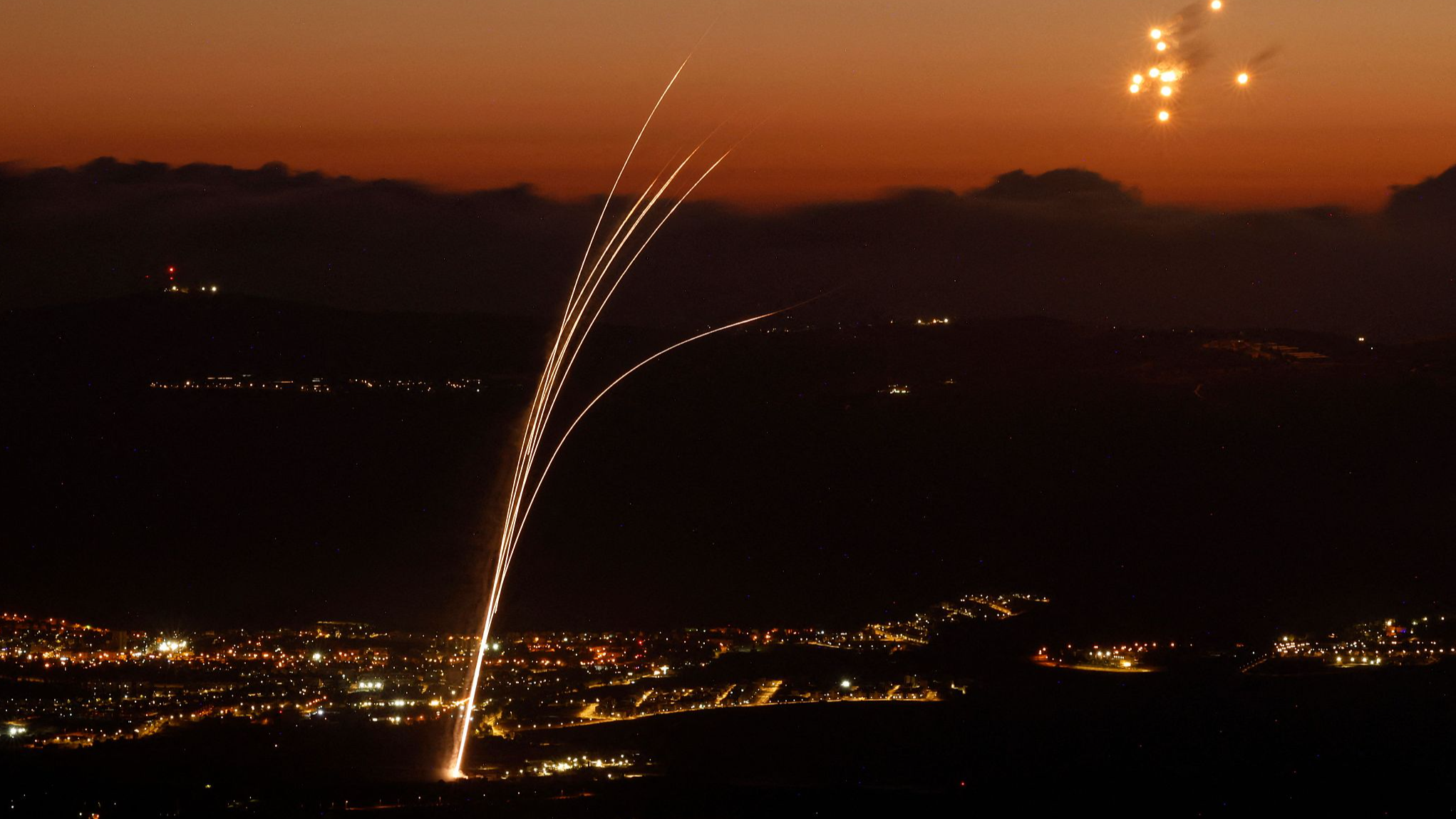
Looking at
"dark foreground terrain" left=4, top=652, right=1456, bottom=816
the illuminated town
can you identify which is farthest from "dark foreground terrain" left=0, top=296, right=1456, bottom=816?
the illuminated town

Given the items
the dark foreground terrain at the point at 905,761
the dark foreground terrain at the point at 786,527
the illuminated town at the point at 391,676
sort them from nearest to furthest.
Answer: the dark foreground terrain at the point at 905,761 → the dark foreground terrain at the point at 786,527 → the illuminated town at the point at 391,676

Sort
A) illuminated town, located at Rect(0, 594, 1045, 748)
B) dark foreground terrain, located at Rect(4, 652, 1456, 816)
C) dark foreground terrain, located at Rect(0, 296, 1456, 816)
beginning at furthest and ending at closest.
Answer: illuminated town, located at Rect(0, 594, 1045, 748) < dark foreground terrain, located at Rect(0, 296, 1456, 816) < dark foreground terrain, located at Rect(4, 652, 1456, 816)

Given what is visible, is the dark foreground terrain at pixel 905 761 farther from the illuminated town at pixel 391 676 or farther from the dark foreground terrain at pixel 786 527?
the illuminated town at pixel 391 676

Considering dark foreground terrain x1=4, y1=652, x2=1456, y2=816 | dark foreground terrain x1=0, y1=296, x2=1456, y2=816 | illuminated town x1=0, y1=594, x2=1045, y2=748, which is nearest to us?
dark foreground terrain x1=4, y1=652, x2=1456, y2=816

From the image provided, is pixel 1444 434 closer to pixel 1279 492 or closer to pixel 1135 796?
pixel 1279 492

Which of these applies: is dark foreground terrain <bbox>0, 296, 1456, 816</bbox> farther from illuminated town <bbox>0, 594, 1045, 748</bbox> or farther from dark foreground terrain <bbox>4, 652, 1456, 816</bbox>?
illuminated town <bbox>0, 594, 1045, 748</bbox>

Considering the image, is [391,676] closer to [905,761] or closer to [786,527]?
[905,761]

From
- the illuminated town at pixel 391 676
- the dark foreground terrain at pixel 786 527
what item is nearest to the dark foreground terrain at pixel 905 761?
the dark foreground terrain at pixel 786 527

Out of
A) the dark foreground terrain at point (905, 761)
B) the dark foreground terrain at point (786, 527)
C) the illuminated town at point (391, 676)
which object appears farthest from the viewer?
the illuminated town at point (391, 676)

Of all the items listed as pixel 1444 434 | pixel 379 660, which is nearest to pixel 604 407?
pixel 379 660

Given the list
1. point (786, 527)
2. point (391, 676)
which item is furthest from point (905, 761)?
point (786, 527)

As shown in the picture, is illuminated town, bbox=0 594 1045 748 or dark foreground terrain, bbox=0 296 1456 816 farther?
illuminated town, bbox=0 594 1045 748
